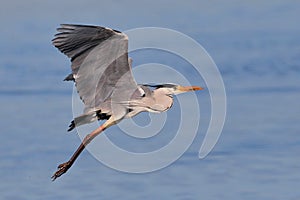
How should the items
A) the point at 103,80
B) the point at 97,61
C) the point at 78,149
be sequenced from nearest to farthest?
the point at 97,61, the point at 103,80, the point at 78,149

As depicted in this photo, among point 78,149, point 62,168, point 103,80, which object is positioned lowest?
point 62,168

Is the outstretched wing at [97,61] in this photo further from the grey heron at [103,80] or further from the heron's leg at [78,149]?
the heron's leg at [78,149]

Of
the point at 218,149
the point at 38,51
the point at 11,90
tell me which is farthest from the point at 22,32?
the point at 218,149

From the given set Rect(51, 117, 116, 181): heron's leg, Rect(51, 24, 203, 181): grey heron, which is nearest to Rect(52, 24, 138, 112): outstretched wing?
Rect(51, 24, 203, 181): grey heron

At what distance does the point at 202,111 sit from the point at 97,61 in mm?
2708

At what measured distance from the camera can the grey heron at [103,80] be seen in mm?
9969

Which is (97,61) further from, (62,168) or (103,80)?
(62,168)

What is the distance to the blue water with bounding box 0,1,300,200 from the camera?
34.9 ft

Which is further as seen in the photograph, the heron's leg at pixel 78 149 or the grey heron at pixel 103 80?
the heron's leg at pixel 78 149

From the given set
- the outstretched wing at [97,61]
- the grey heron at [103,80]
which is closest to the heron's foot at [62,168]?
the grey heron at [103,80]

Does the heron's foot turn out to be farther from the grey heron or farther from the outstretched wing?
the outstretched wing

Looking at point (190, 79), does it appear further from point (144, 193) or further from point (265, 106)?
point (144, 193)

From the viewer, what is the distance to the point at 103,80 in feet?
34.1

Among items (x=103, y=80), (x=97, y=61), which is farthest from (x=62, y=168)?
(x=97, y=61)
